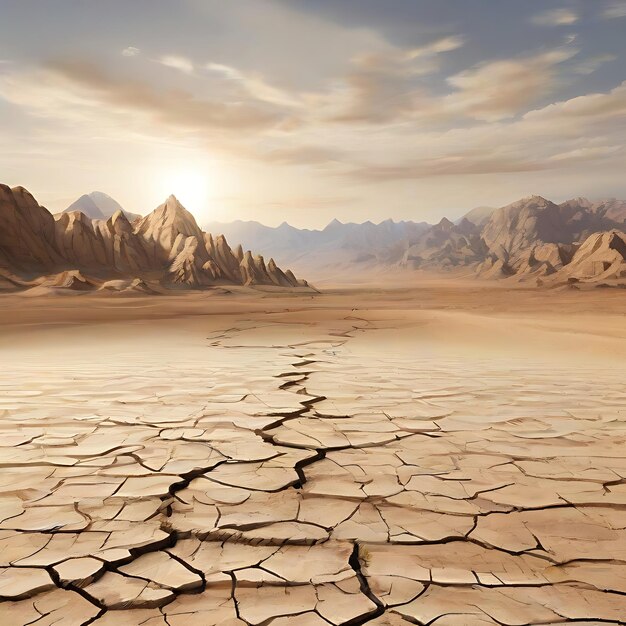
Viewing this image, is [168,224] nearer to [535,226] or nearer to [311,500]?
[311,500]

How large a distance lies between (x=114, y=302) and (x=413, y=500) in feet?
84.9

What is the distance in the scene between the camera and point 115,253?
39.9m

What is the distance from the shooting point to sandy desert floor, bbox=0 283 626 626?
4.79ft

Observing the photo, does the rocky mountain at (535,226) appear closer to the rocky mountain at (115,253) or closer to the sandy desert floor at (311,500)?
the rocky mountain at (115,253)

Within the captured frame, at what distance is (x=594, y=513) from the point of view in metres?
2.04

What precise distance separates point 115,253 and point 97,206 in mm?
119019

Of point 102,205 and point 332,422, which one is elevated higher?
point 102,205

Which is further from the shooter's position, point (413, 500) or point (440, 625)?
point (413, 500)

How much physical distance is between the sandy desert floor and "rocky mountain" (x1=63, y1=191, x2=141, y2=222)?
126m

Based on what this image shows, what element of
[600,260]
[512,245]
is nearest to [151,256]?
[600,260]

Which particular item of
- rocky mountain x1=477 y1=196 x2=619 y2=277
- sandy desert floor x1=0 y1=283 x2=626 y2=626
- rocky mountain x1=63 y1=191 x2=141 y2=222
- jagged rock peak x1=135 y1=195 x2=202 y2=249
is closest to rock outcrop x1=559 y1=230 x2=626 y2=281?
rocky mountain x1=477 y1=196 x2=619 y2=277

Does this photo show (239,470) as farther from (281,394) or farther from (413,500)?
(281,394)

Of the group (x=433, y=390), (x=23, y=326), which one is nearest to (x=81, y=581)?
(x=433, y=390)

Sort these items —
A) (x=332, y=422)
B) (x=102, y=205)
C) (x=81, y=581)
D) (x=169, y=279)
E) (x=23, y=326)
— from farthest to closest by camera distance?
(x=102, y=205) → (x=169, y=279) → (x=23, y=326) → (x=332, y=422) → (x=81, y=581)
